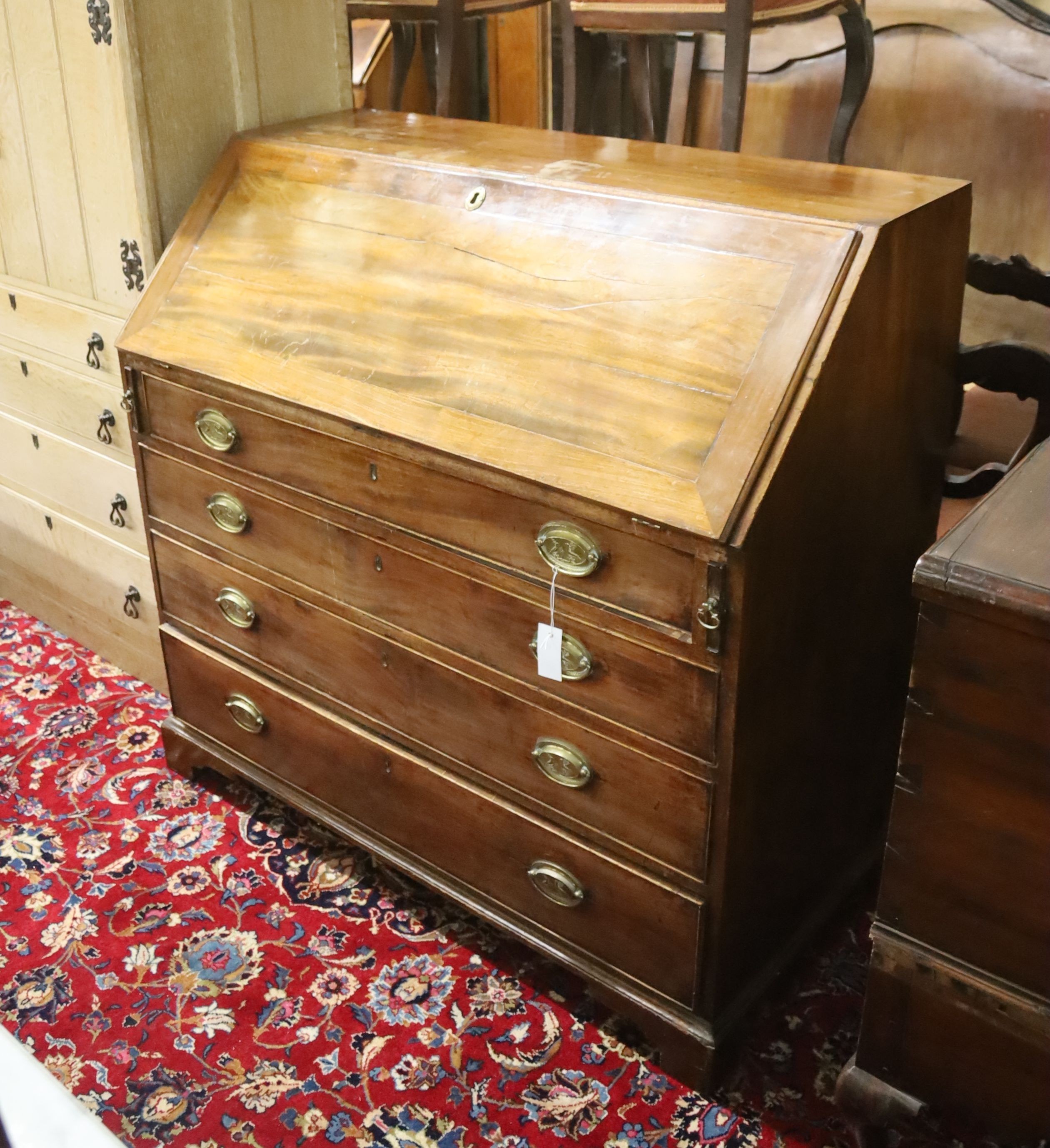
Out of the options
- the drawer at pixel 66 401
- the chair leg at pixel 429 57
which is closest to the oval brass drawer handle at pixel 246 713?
the drawer at pixel 66 401

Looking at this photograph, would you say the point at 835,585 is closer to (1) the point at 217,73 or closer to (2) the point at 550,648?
(2) the point at 550,648

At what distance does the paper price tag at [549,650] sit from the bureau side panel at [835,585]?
10.2 inches

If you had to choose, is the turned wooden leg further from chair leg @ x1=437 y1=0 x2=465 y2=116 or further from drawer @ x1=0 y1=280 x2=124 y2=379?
chair leg @ x1=437 y1=0 x2=465 y2=116

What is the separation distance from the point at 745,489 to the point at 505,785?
699mm

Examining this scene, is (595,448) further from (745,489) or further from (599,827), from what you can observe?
(599,827)

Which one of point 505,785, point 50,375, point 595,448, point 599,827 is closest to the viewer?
point 595,448

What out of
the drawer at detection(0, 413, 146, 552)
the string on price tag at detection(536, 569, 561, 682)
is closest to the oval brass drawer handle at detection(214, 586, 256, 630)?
the drawer at detection(0, 413, 146, 552)

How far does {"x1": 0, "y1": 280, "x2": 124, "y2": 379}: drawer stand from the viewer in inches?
95.1

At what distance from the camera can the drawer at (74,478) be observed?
8.50ft

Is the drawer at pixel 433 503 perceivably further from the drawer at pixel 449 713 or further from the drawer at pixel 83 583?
the drawer at pixel 83 583

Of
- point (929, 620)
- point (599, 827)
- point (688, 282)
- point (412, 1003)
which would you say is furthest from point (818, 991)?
point (688, 282)

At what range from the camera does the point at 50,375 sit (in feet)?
8.58

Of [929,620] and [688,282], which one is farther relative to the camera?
[688,282]

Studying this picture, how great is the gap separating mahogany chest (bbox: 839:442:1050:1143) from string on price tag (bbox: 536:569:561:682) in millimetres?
493
